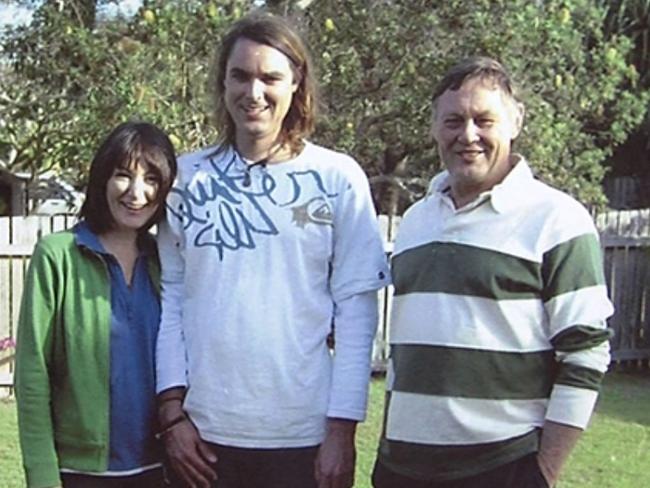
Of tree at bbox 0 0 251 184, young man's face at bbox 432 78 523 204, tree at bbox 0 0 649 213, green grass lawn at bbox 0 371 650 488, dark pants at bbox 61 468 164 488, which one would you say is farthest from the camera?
tree at bbox 0 0 649 213

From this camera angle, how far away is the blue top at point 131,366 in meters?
2.48

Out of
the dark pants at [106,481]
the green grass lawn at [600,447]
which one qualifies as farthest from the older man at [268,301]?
the green grass lawn at [600,447]

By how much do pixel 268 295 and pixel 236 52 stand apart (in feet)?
2.11

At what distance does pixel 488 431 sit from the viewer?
2.29 m

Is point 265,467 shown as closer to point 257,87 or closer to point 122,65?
point 257,87

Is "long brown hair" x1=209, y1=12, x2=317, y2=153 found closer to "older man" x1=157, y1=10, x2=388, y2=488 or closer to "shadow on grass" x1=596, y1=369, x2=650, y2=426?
"older man" x1=157, y1=10, x2=388, y2=488

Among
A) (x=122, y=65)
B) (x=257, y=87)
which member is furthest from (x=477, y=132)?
(x=122, y=65)

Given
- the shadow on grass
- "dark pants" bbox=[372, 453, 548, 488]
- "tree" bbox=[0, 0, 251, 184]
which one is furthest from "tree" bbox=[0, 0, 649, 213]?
"dark pants" bbox=[372, 453, 548, 488]

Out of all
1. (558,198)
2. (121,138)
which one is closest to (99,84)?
(121,138)

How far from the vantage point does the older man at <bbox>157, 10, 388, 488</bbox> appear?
7.97ft

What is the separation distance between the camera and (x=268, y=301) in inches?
95.3

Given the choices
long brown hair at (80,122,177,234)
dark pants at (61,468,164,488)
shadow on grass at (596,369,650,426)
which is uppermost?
long brown hair at (80,122,177,234)

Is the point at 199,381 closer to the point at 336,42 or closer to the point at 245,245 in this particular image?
the point at 245,245

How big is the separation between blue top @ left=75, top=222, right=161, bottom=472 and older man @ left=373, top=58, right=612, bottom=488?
2.13 ft
